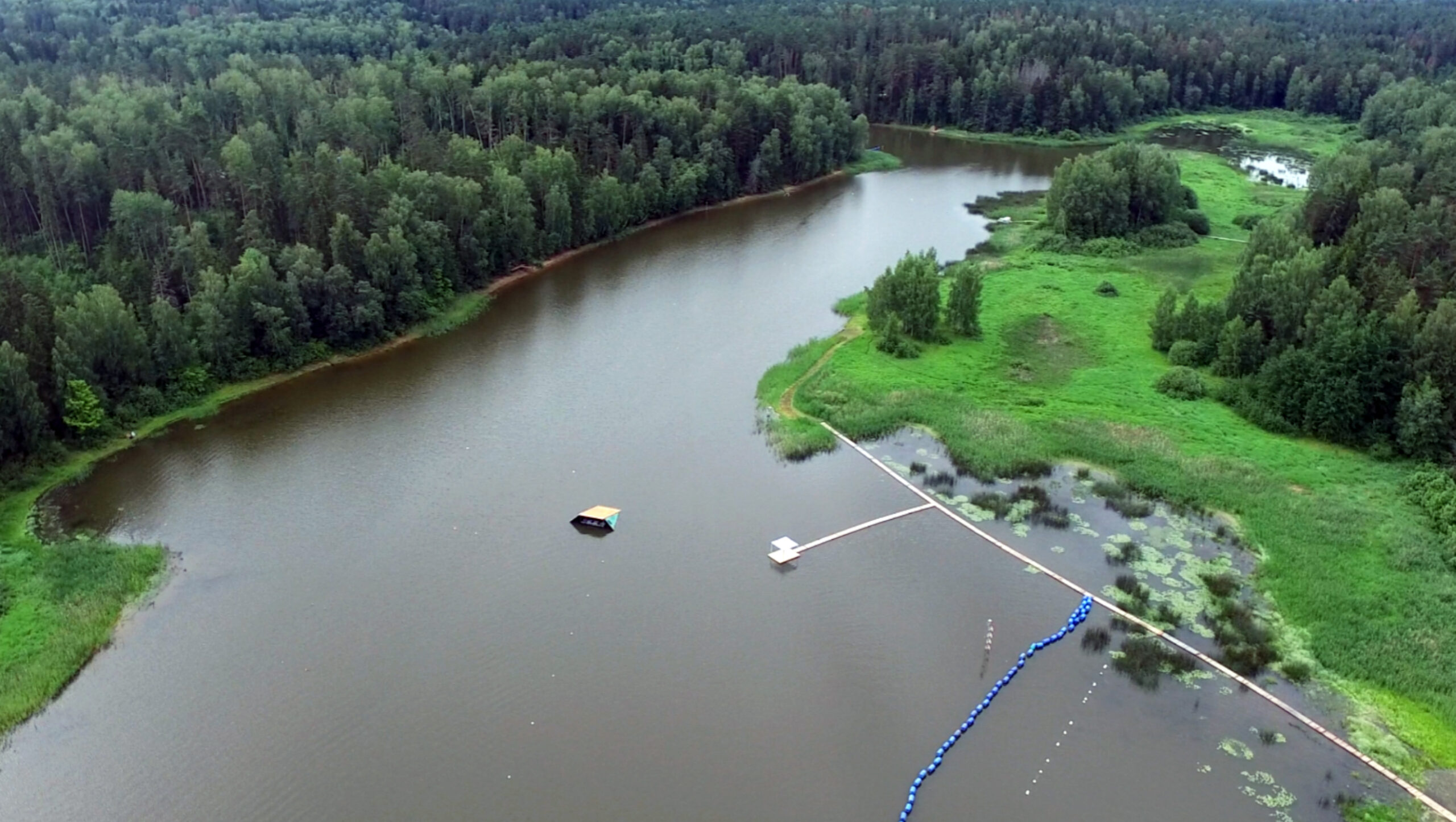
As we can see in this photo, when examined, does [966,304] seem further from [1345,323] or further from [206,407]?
[206,407]

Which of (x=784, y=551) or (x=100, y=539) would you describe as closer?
(x=784, y=551)

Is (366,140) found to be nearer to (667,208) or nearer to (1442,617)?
(667,208)

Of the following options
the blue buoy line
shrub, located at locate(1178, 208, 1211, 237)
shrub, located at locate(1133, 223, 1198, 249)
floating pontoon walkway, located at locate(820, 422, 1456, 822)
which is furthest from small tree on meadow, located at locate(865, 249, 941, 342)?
shrub, located at locate(1178, 208, 1211, 237)

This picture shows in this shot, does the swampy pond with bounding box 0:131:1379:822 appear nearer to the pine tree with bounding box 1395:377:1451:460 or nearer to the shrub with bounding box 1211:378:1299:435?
the shrub with bounding box 1211:378:1299:435

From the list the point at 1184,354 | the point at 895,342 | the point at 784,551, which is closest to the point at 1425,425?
the point at 1184,354

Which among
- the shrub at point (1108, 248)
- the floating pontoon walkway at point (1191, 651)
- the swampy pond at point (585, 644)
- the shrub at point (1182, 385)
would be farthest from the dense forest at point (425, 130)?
the floating pontoon walkway at point (1191, 651)

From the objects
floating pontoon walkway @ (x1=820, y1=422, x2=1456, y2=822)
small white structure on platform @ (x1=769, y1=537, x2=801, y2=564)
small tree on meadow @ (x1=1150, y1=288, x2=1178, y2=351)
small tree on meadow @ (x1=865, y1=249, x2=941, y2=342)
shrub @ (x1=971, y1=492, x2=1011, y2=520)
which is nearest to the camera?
floating pontoon walkway @ (x1=820, y1=422, x2=1456, y2=822)
